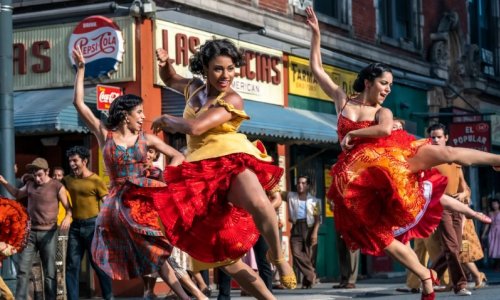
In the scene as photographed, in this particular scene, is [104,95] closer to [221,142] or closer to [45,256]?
[45,256]

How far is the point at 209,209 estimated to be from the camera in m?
8.50

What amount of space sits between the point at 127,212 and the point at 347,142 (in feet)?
6.18

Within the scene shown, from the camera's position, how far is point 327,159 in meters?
23.9

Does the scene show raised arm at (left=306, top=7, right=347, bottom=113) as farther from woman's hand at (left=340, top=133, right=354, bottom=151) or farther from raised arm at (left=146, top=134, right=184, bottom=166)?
raised arm at (left=146, top=134, right=184, bottom=166)

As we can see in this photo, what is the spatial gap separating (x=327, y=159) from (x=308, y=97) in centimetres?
138

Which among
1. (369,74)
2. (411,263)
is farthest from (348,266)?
(411,263)

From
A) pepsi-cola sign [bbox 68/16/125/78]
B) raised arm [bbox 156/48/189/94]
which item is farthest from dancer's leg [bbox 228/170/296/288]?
pepsi-cola sign [bbox 68/16/125/78]

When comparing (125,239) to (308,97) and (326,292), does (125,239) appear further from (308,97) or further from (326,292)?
(308,97)

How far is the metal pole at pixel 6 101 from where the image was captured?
1341cm

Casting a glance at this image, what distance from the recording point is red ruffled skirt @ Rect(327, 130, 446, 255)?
980cm

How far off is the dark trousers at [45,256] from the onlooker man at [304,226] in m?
5.90

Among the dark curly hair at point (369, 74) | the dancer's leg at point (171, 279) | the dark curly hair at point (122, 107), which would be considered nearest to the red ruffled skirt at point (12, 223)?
the dark curly hair at point (122, 107)

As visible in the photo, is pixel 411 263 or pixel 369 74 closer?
pixel 411 263

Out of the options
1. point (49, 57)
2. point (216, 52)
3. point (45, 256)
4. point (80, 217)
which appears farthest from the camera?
point (49, 57)
